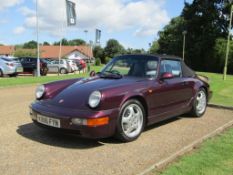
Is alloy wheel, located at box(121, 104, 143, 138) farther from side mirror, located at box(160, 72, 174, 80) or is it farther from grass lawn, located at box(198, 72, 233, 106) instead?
grass lawn, located at box(198, 72, 233, 106)

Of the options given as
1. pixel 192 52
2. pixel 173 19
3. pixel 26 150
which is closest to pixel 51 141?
pixel 26 150

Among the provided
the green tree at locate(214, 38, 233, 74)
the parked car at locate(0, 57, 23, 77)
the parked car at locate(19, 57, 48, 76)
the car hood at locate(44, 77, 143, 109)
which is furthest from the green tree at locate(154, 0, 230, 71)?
the car hood at locate(44, 77, 143, 109)

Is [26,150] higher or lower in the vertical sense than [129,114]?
lower

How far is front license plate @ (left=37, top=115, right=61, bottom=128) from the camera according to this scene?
5.38m

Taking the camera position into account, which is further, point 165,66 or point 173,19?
point 173,19

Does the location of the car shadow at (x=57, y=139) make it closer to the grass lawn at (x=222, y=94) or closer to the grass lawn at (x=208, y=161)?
the grass lawn at (x=208, y=161)

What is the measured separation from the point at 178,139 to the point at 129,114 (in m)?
0.98

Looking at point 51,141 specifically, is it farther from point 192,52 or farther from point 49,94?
point 192,52

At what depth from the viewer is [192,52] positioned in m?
59.5

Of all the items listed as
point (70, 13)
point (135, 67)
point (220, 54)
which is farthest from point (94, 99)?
point (220, 54)

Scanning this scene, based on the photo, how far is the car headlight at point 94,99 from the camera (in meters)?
5.33

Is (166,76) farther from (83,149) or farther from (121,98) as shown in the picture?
(83,149)

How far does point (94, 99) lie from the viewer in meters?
5.38

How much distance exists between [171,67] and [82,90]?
216 cm
